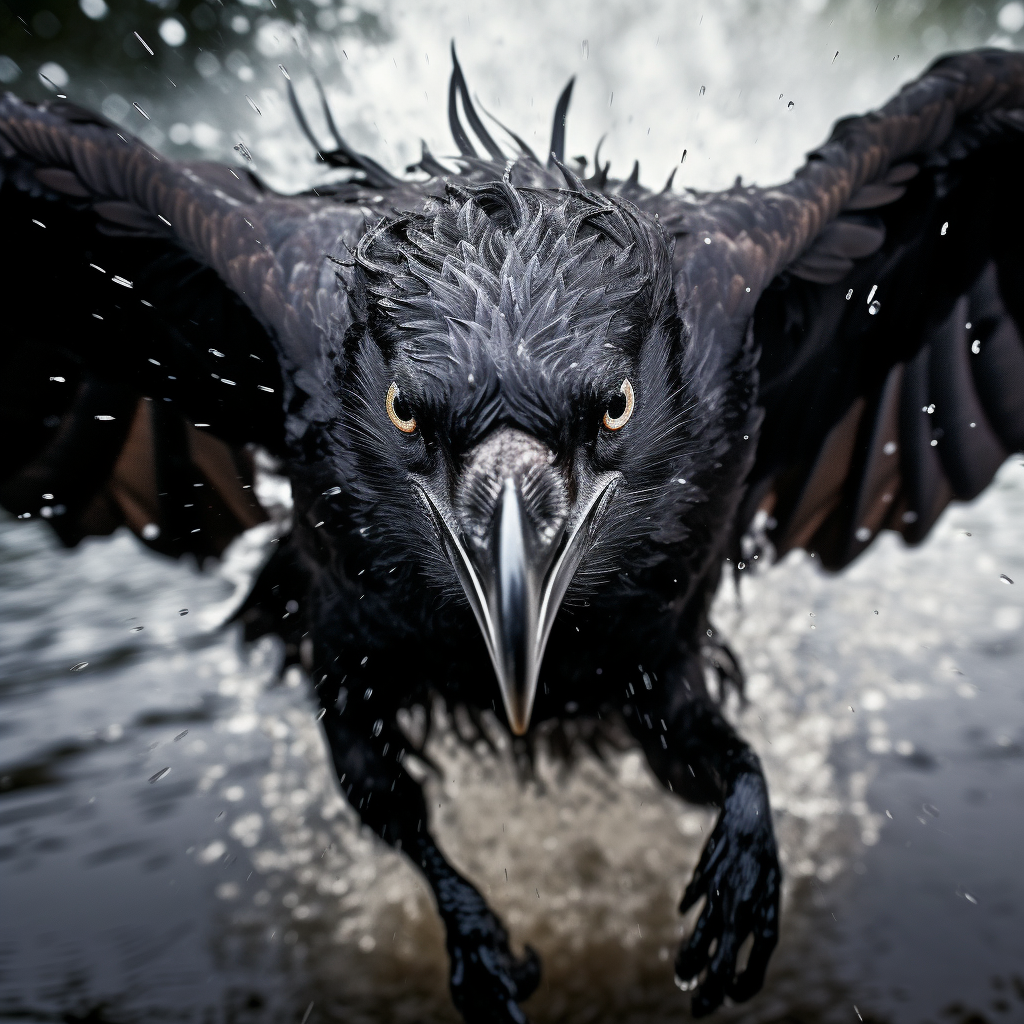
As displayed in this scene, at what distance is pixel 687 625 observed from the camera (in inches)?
90.7

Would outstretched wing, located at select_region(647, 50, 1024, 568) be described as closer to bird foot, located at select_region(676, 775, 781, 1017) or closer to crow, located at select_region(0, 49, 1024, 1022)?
crow, located at select_region(0, 49, 1024, 1022)

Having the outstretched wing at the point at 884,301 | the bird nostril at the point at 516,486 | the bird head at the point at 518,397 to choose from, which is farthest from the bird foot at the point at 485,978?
the outstretched wing at the point at 884,301

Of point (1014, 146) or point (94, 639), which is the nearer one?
point (1014, 146)

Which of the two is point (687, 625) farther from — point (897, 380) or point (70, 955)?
point (70, 955)

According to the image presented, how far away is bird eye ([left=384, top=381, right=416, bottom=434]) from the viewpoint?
1.67 m

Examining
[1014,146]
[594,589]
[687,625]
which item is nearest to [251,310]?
[594,589]

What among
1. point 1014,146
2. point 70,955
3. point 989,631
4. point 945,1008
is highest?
point 1014,146

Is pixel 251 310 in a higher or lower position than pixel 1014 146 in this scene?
lower

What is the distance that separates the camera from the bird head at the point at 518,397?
56.6 inches

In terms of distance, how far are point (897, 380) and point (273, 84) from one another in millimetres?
2231

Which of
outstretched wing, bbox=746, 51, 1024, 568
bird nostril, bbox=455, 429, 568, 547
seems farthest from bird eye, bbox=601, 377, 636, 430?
outstretched wing, bbox=746, 51, 1024, 568

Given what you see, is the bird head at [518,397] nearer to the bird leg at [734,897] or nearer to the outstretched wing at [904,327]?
the bird leg at [734,897]

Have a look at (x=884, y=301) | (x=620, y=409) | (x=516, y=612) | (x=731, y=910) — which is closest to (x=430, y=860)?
(x=731, y=910)

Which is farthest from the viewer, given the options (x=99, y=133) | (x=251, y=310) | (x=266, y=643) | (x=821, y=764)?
(x=821, y=764)
